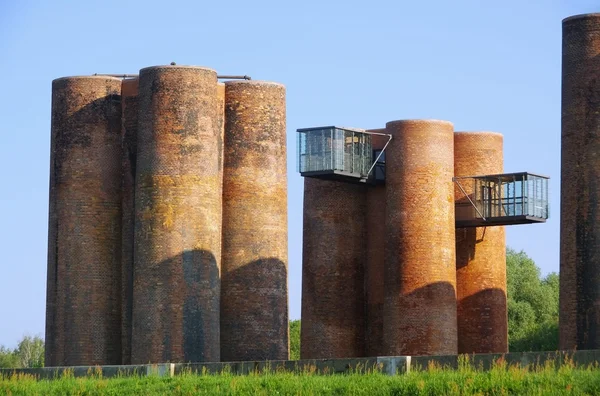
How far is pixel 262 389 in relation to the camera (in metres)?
29.2

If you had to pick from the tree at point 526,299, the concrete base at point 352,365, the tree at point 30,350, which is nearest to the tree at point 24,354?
the tree at point 30,350

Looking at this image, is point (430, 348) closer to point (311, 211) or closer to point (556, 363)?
point (311, 211)

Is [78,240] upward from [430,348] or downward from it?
upward

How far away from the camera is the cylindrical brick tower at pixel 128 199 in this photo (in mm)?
44375

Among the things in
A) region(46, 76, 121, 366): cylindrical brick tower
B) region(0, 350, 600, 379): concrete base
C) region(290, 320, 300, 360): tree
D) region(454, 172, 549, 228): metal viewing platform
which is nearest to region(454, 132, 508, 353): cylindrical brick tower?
region(454, 172, 549, 228): metal viewing platform

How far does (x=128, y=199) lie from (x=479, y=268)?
1118 centimetres

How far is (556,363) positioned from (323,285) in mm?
19222

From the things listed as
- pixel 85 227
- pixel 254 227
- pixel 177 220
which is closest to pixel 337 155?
pixel 254 227

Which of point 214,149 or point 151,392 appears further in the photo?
point 214,149

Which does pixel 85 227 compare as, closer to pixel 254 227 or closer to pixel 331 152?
pixel 254 227

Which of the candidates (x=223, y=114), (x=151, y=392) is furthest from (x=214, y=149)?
(x=151, y=392)

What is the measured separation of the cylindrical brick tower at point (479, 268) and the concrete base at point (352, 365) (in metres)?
15.0

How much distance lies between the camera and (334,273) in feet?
154

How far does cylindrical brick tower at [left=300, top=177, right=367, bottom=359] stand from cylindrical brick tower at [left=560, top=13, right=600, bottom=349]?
9.36 metres
